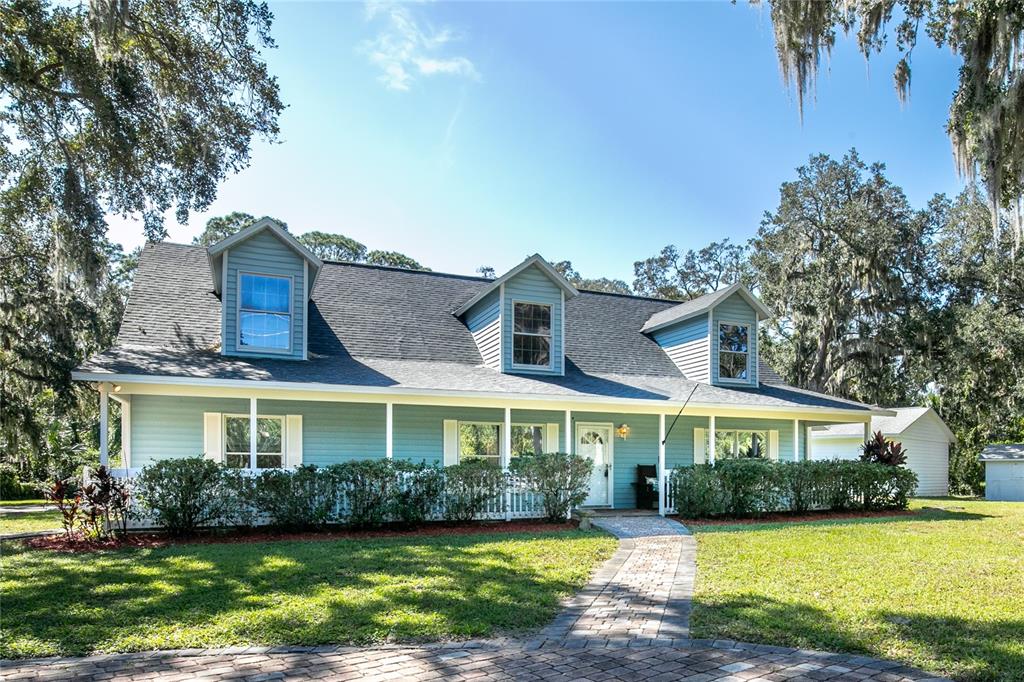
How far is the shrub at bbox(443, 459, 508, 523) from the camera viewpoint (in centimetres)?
1194

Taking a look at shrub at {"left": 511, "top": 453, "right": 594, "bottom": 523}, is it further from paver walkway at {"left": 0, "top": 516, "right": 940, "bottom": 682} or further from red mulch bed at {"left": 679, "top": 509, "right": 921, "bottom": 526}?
paver walkway at {"left": 0, "top": 516, "right": 940, "bottom": 682}

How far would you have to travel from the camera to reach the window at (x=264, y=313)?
13.1 m

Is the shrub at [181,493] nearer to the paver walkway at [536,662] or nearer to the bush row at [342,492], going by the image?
the bush row at [342,492]

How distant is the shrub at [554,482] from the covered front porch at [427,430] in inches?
28.3

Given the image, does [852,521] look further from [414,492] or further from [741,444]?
[414,492]

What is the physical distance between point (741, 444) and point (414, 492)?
380 inches

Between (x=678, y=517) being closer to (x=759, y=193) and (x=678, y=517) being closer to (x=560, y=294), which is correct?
(x=560, y=294)

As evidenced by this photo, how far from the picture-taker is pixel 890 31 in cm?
942

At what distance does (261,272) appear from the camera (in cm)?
1339

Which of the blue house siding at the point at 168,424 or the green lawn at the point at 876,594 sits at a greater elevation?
the blue house siding at the point at 168,424

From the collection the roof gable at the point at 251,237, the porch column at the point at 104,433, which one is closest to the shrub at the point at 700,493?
the roof gable at the point at 251,237

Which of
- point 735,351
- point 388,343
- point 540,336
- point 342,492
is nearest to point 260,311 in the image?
point 388,343

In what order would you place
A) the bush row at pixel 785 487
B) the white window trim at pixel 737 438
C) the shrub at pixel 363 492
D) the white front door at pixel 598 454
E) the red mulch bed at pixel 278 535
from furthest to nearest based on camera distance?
the white window trim at pixel 737 438
the white front door at pixel 598 454
the bush row at pixel 785 487
the shrub at pixel 363 492
the red mulch bed at pixel 278 535

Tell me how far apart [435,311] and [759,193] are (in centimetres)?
1598
